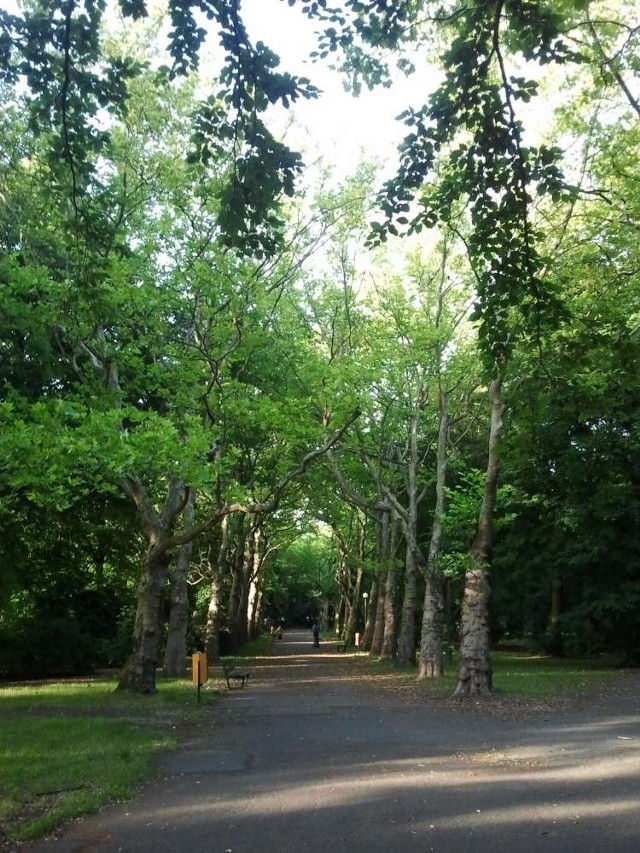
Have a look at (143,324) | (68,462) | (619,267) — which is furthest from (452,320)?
(68,462)

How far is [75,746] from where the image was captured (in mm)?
10539

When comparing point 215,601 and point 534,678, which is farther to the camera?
point 215,601

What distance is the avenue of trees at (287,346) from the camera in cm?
677

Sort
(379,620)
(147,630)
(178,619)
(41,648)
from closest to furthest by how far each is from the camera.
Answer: (147,630), (178,619), (41,648), (379,620)

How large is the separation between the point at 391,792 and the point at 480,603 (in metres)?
11.1

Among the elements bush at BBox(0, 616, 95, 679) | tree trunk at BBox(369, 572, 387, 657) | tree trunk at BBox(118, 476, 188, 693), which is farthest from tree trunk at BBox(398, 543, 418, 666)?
bush at BBox(0, 616, 95, 679)

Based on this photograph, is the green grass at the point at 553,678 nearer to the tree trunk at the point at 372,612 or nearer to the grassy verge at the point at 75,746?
the tree trunk at the point at 372,612

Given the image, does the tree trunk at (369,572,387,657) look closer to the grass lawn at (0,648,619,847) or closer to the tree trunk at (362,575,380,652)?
the tree trunk at (362,575,380,652)

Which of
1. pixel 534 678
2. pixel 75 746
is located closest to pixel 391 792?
pixel 75 746

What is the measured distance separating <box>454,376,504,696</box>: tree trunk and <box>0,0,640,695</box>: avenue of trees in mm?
70

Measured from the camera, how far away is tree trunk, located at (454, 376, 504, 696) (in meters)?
18.3

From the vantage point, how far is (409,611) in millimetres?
28062

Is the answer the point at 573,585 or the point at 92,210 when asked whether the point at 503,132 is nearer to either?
the point at 92,210

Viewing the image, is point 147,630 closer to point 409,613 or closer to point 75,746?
point 75,746
